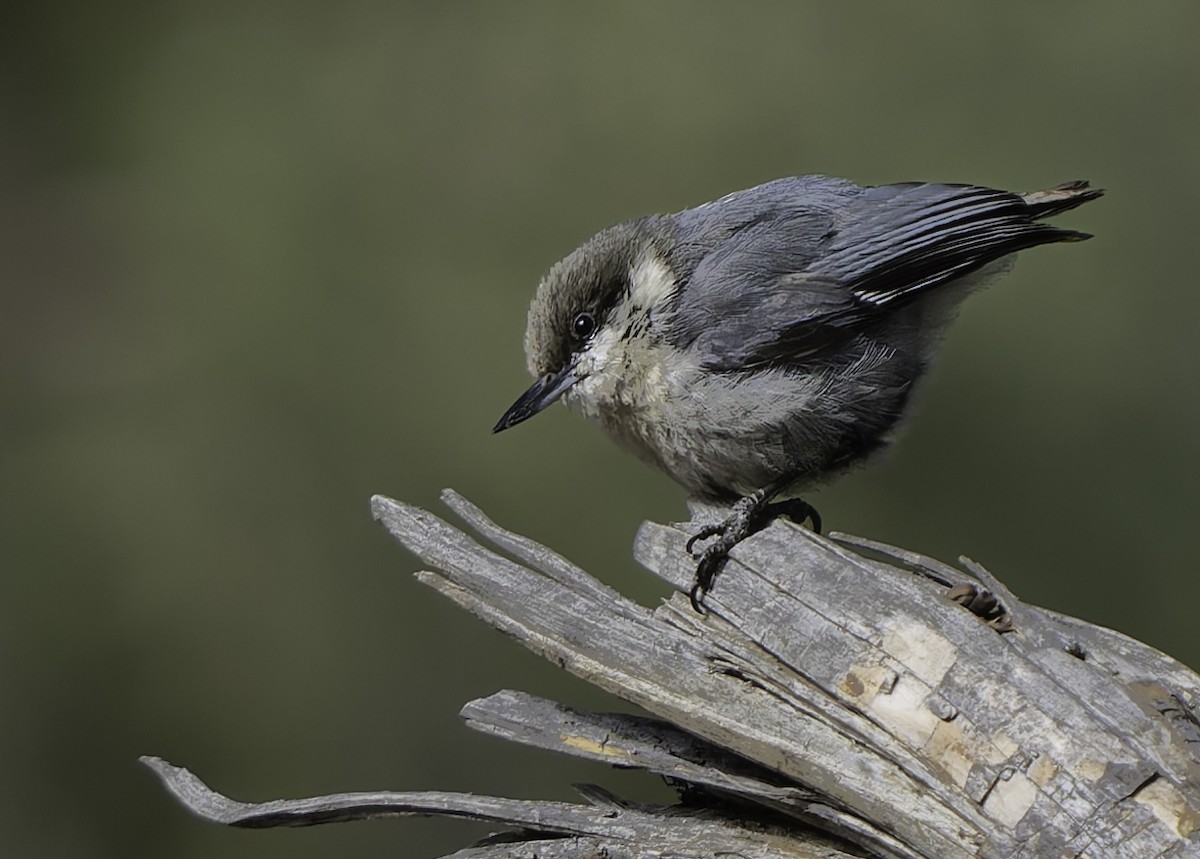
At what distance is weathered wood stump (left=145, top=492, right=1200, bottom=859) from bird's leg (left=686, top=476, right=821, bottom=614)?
2cm

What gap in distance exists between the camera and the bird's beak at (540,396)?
6.72 feet

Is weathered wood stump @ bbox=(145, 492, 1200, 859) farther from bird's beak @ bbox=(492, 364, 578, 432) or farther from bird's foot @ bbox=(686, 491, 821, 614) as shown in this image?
bird's beak @ bbox=(492, 364, 578, 432)

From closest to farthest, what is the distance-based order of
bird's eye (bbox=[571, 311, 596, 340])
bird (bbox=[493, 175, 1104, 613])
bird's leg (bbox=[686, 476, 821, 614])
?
bird's leg (bbox=[686, 476, 821, 614])
bird (bbox=[493, 175, 1104, 613])
bird's eye (bbox=[571, 311, 596, 340])

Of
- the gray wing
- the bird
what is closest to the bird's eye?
the bird

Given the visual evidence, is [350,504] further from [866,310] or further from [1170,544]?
[1170,544]

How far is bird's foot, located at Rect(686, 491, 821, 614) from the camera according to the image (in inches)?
69.9

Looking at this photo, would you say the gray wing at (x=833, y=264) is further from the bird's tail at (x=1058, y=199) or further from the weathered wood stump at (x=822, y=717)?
the weathered wood stump at (x=822, y=717)

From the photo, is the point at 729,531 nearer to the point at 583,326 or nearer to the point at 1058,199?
the point at 583,326

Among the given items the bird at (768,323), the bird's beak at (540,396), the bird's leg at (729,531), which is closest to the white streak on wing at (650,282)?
the bird at (768,323)

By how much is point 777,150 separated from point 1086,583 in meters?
1.24

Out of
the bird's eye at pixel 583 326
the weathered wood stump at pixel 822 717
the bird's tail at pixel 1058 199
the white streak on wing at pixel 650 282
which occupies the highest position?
the bird's tail at pixel 1058 199

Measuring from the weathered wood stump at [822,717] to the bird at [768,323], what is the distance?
7.7 inches

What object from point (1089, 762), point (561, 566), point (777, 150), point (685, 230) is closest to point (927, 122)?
point (777, 150)

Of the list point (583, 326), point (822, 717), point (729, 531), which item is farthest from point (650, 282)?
point (822, 717)
